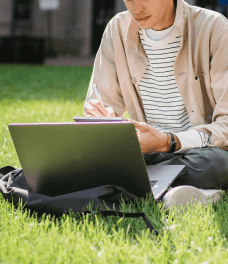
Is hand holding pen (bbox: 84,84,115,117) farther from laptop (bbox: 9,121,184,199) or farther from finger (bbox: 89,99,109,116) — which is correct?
laptop (bbox: 9,121,184,199)

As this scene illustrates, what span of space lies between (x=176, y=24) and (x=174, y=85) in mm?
324

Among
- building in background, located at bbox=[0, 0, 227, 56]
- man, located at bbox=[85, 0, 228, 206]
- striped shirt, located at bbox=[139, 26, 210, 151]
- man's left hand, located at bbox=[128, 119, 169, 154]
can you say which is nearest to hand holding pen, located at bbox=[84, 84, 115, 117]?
man, located at bbox=[85, 0, 228, 206]

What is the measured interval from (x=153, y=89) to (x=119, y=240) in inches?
42.0

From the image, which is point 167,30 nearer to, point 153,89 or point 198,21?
point 198,21

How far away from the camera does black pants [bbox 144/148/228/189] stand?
1.89 meters

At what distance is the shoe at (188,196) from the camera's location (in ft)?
5.53

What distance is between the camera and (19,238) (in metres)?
1.46

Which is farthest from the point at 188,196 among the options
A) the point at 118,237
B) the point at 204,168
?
the point at 118,237

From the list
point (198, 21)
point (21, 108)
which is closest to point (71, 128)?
point (198, 21)

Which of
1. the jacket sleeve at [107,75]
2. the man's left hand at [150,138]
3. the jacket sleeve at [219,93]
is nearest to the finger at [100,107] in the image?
the man's left hand at [150,138]

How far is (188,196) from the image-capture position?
5.74ft

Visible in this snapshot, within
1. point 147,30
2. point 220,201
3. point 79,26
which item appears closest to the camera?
point 220,201

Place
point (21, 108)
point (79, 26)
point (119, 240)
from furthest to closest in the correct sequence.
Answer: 1. point (79, 26)
2. point (21, 108)
3. point (119, 240)

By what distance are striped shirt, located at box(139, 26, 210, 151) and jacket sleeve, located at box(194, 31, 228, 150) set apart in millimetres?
199
